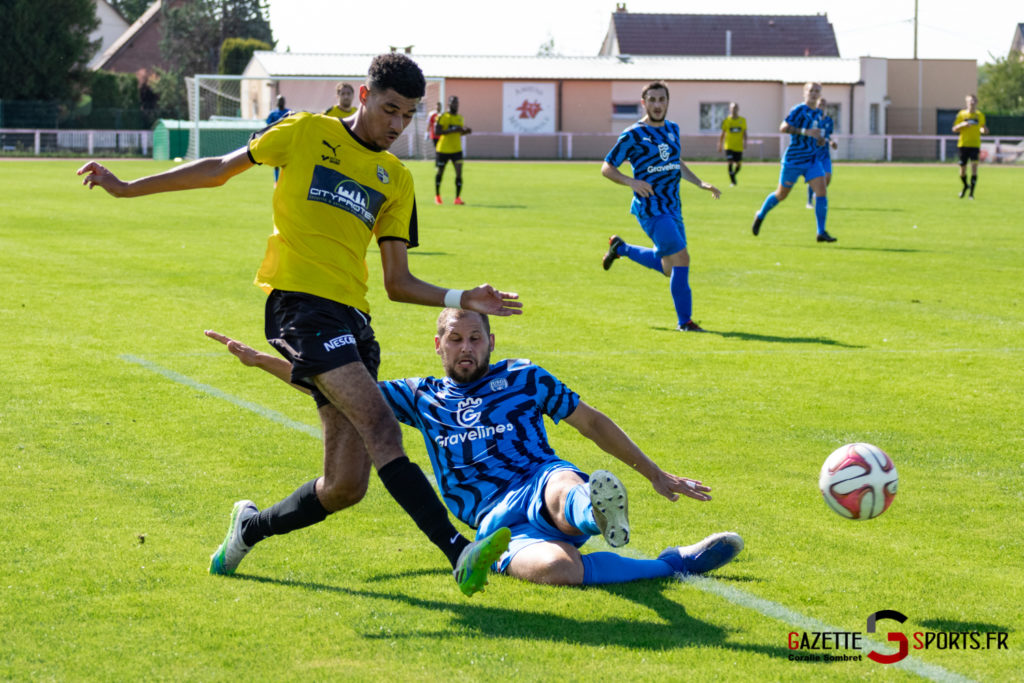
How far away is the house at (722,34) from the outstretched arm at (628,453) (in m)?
75.8

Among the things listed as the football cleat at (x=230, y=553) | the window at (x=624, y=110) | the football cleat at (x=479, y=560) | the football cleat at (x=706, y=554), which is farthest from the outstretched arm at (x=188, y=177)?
the window at (x=624, y=110)

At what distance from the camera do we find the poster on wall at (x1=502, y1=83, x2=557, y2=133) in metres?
59.8

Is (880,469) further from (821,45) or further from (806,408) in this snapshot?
(821,45)

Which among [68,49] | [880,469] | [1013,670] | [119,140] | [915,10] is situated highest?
[915,10]

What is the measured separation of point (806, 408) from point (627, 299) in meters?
5.21

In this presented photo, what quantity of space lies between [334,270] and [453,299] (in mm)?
480

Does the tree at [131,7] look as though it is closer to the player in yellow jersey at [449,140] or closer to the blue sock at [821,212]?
the player in yellow jersey at [449,140]

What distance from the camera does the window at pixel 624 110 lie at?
200 ft

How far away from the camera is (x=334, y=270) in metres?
4.91

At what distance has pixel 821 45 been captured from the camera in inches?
3177

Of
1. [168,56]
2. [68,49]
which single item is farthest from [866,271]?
[168,56]

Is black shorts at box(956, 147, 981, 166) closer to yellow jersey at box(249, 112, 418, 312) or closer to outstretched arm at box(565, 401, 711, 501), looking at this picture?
outstretched arm at box(565, 401, 711, 501)

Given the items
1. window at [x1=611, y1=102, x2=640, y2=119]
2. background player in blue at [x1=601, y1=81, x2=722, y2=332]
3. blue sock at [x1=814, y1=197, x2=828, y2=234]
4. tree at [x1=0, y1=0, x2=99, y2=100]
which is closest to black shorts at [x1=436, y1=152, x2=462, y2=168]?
blue sock at [x1=814, y1=197, x2=828, y2=234]

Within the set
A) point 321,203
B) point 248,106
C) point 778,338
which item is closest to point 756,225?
point 778,338
